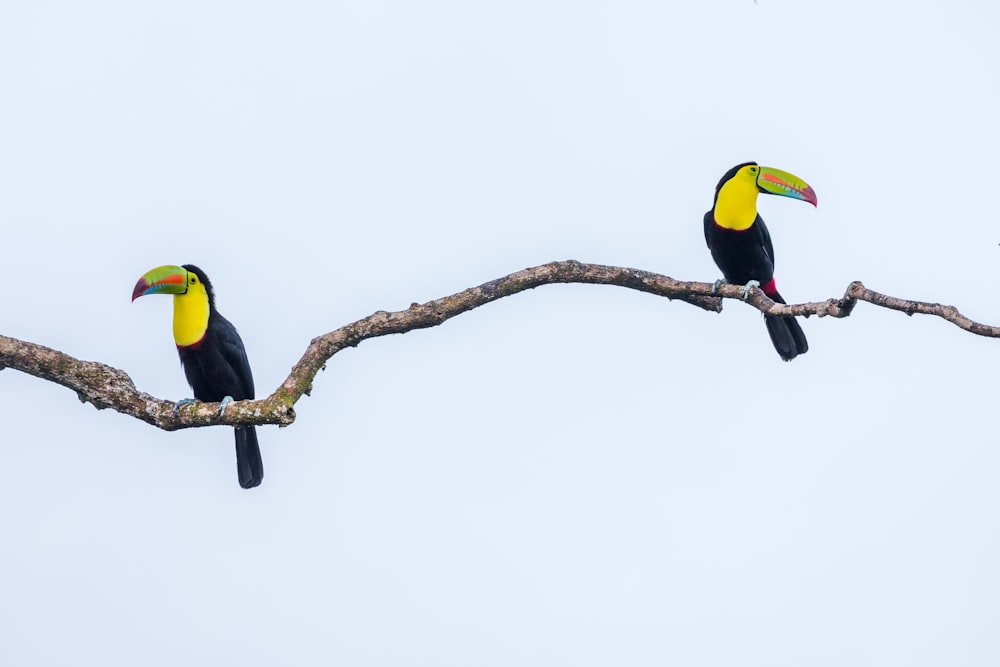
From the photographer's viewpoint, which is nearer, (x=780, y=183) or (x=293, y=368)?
(x=293, y=368)

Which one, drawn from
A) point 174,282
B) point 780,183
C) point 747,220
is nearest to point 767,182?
point 780,183

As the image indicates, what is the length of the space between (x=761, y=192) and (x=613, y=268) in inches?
A: 138

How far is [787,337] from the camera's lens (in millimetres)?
8484

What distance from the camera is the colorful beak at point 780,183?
876cm

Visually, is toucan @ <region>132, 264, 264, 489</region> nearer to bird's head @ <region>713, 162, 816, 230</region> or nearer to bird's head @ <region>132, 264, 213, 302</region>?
bird's head @ <region>132, 264, 213, 302</region>

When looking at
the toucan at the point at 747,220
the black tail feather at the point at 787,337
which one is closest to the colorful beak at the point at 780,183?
the toucan at the point at 747,220

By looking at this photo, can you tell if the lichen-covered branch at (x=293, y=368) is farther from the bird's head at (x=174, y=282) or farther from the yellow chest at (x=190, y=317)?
the yellow chest at (x=190, y=317)

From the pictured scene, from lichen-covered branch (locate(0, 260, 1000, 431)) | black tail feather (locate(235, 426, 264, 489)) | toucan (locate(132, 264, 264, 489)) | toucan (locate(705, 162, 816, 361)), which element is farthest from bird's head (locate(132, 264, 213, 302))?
toucan (locate(705, 162, 816, 361))

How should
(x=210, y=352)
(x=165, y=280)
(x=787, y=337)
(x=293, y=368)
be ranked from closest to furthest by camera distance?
(x=293, y=368) < (x=165, y=280) < (x=210, y=352) < (x=787, y=337)

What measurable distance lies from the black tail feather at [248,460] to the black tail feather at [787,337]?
12.8 feet

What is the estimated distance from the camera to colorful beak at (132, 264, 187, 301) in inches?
292

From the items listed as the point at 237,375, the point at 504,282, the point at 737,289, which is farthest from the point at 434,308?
the point at 237,375

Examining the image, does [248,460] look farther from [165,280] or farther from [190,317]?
[165,280]

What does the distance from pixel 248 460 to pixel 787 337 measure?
406 centimetres
